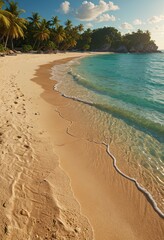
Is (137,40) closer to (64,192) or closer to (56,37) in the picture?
(56,37)

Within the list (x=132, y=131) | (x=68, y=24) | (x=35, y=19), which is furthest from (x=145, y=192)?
(x=68, y=24)

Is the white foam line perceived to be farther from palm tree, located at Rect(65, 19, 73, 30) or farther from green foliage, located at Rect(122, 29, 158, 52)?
green foliage, located at Rect(122, 29, 158, 52)

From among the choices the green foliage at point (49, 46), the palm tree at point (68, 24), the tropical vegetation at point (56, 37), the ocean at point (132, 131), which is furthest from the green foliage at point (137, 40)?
the ocean at point (132, 131)

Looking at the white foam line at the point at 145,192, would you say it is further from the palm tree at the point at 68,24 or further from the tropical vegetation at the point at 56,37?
the palm tree at the point at 68,24

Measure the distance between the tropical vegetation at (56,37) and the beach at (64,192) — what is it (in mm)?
29437

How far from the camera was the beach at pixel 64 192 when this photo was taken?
3430mm

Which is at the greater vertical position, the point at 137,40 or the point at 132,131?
the point at 137,40

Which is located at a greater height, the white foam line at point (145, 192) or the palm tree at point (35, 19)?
the palm tree at point (35, 19)

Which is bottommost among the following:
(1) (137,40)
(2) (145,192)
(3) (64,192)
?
(2) (145,192)

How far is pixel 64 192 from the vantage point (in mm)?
4301

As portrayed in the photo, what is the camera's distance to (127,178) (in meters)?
5.10

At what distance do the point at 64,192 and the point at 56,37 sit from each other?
219 feet

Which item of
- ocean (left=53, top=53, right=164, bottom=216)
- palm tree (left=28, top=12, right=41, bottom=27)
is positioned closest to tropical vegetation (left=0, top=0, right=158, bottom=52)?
palm tree (left=28, top=12, right=41, bottom=27)

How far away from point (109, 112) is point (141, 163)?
4.59 m
